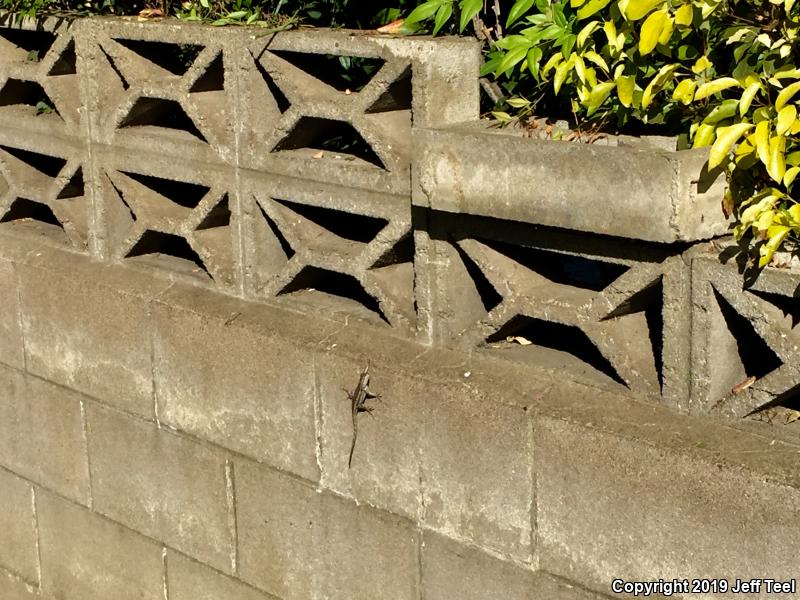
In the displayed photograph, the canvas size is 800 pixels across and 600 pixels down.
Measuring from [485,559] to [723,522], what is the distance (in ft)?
2.63

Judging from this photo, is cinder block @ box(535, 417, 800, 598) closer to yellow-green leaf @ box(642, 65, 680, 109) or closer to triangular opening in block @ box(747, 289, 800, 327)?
triangular opening in block @ box(747, 289, 800, 327)

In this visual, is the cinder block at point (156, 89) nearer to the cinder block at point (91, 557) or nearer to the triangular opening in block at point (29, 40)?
the triangular opening in block at point (29, 40)

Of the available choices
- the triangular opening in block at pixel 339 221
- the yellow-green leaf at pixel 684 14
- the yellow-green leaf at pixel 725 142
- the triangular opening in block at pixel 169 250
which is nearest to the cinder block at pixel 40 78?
the triangular opening in block at pixel 169 250

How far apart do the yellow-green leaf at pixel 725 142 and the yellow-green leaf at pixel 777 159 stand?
3.1 inches

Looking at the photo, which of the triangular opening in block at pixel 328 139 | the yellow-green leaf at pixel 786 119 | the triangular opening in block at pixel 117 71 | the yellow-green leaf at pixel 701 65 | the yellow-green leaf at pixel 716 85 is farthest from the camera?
the triangular opening in block at pixel 117 71

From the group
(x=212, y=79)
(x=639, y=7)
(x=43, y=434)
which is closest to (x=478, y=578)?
(x=639, y=7)

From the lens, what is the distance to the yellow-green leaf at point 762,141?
A: 3131 mm

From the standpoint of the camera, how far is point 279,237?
4645 mm

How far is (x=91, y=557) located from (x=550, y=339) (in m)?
2.21

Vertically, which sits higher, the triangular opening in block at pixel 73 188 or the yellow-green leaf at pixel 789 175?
the yellow-green leaf at pixel 789 175

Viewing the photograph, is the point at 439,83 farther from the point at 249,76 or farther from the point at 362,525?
the point at 362,525

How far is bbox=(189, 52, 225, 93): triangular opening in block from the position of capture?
4.54m

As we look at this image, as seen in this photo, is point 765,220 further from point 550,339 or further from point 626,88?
→ point 550,339

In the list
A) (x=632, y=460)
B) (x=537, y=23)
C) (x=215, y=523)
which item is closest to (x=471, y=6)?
(x=537, y=23)
